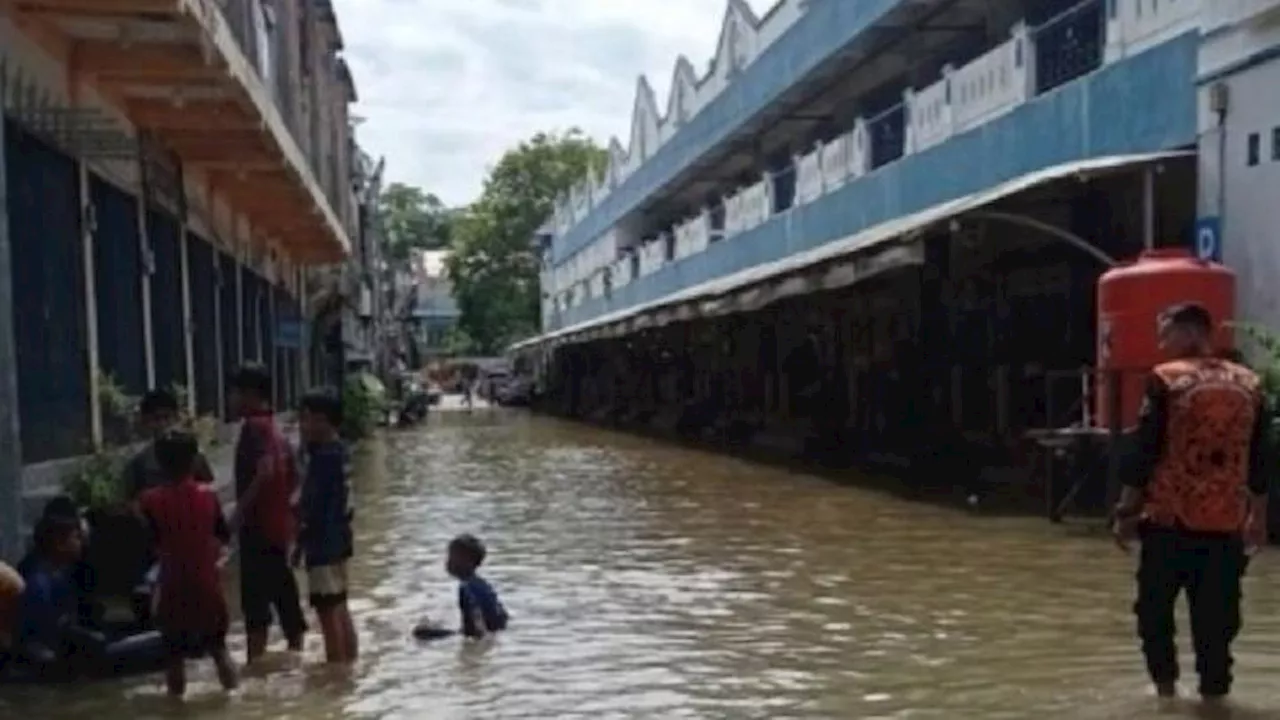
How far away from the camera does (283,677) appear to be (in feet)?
29.8

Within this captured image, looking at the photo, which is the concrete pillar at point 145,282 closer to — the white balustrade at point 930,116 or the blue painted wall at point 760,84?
the white balustrade at point 930,116

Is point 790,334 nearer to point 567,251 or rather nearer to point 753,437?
point 753,437

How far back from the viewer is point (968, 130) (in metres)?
21.0

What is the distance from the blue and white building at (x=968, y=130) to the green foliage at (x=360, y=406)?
18.7 ft

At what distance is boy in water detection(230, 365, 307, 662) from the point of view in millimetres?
9117

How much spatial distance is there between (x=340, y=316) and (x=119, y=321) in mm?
31360

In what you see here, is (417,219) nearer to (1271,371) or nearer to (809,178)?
(809,178)

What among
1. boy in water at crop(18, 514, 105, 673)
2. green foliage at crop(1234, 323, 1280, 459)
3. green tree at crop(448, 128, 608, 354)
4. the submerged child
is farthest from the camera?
green tree at crop(448, 128, 608, 354)

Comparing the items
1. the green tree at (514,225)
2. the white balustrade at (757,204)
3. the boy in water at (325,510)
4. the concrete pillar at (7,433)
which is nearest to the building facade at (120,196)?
the concrete pillar at (7,433)

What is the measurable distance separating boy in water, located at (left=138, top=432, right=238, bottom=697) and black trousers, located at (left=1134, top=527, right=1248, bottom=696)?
3965 mm

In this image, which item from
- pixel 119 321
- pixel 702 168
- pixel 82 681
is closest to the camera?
pixel 82 681

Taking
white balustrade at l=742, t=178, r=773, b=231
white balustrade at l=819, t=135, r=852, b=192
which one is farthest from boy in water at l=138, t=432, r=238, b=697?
white balustrade at l=742, t=178, r=773, b=231

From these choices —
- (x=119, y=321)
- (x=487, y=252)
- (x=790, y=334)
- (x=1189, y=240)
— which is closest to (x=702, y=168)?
(x=790, y=334)

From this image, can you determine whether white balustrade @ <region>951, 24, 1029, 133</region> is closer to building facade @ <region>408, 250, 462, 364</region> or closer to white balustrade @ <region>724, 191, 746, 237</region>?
white balustrade @ <region>724, 191, 746, 237</region>
